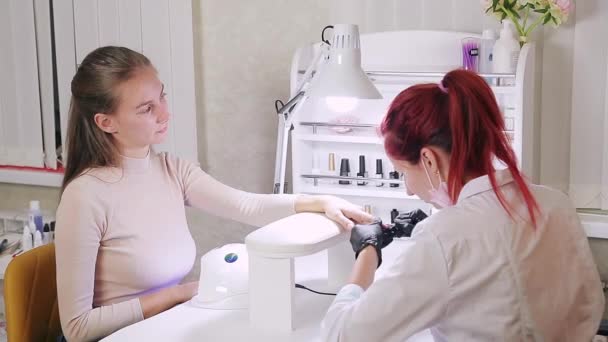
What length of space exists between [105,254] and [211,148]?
94 cm

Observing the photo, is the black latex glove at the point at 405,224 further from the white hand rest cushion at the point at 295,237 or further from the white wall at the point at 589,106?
the white wall at the point at 589,106

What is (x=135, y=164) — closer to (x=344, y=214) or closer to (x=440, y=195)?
(x=344, y=214)

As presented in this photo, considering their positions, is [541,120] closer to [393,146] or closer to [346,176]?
[346,176]

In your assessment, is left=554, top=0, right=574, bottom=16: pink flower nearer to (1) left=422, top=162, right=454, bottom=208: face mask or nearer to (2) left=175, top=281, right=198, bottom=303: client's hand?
(1) left=422, top=162, right=454, bottom=208: face mask

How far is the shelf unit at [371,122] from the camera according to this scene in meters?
2.08

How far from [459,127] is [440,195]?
14 cm

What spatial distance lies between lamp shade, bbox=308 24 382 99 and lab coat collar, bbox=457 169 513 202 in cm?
48

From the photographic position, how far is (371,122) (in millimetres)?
2174

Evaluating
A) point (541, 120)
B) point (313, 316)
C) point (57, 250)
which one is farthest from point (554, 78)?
point (57, 250)

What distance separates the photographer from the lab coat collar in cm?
115

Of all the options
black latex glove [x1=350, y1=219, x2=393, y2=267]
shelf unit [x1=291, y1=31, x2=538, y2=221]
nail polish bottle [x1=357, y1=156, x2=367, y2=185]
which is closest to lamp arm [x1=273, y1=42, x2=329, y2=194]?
shelf unit [x1=291, y1=31, x2=538, y2=221]

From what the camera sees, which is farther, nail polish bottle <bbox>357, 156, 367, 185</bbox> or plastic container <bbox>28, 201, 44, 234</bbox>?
plastic container <bbox>28, 201, 44, 234</bbox>

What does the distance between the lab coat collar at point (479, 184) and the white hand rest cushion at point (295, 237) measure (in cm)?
39

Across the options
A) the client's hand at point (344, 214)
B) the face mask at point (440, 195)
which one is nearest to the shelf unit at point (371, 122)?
the client's hand at point (344, 214)
